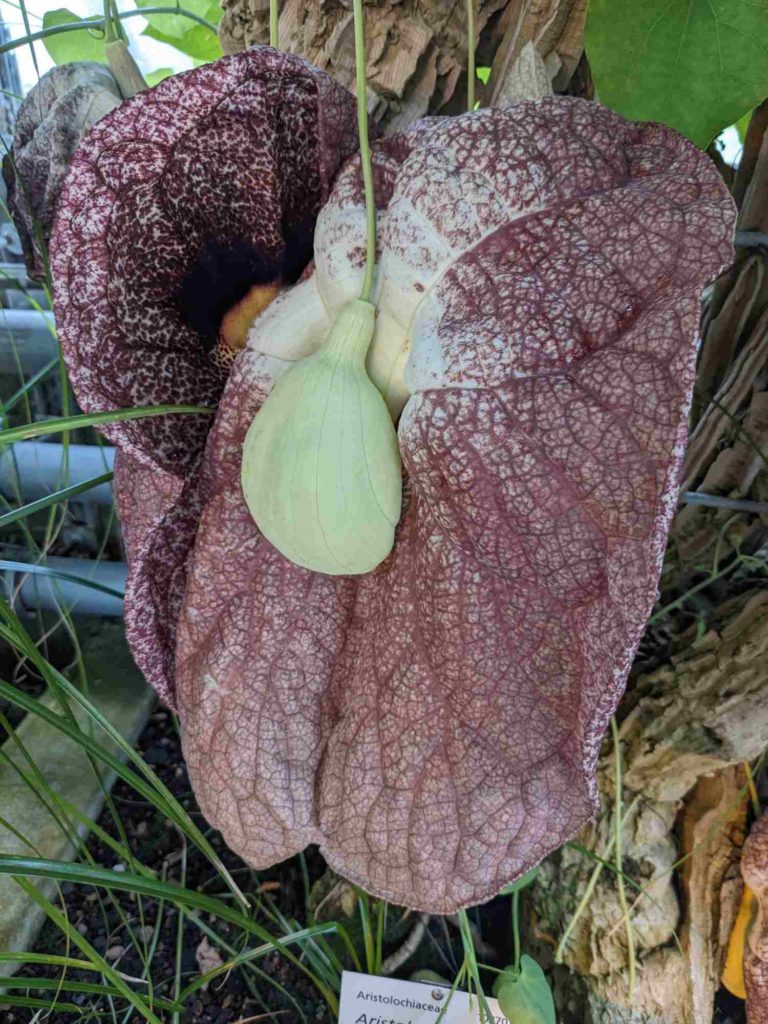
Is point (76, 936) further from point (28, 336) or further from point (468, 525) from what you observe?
point (28, 336)

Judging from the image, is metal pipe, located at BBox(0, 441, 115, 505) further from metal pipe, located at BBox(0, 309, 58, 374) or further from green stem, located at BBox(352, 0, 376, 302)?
Result: green stem, located at BBox(352, 0, 376, 302)

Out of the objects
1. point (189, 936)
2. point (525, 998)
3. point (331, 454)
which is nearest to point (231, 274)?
point (331, 454)

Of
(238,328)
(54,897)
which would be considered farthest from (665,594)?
(54,897)

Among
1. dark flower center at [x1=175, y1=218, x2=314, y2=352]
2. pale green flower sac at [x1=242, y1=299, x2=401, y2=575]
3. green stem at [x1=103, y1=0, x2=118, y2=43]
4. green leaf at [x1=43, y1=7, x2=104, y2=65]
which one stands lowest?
pale green flower sac at [x1=242, y1=299, x2=401, y2=575]

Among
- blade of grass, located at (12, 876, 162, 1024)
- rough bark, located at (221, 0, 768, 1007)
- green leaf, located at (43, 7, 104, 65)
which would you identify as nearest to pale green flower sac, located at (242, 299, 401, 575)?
rough bark, located at (221, 0, 768, 1007)

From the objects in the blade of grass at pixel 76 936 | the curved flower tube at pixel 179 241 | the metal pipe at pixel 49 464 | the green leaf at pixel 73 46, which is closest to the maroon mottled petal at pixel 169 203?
the curved flower tube at pixel 179 241

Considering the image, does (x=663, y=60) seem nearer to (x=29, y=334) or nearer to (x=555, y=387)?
(x=555, y=387)
